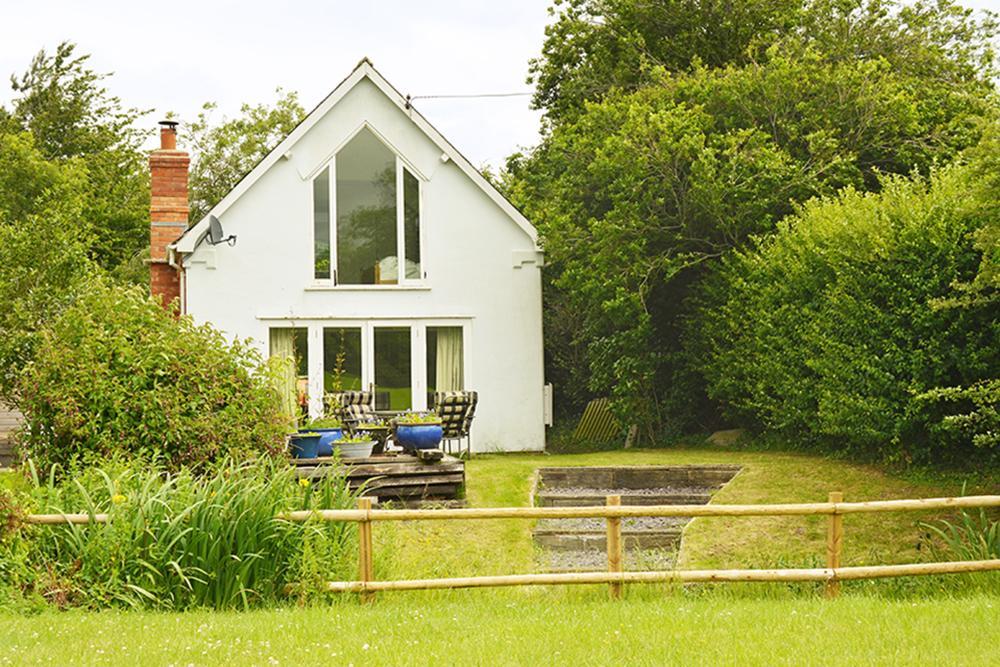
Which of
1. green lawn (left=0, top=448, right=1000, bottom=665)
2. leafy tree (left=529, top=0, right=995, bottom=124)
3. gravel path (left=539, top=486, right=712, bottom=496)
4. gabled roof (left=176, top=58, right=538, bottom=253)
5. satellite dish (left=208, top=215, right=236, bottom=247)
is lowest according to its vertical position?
green lawn (left=0, top=448, right=1000, bottom=665)

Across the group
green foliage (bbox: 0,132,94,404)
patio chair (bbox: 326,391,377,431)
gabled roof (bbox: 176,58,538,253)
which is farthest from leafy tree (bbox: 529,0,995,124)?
green foliage (bbox: 0,132,94,404)

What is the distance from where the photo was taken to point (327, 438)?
563 inches

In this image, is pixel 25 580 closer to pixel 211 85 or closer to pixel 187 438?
pixel 187 438

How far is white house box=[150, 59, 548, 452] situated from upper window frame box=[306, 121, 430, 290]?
2 centimetres

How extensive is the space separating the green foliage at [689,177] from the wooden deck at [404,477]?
5.97m

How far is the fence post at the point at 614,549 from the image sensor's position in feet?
29.1

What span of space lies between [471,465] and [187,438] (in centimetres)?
635

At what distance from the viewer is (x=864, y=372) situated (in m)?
14.3

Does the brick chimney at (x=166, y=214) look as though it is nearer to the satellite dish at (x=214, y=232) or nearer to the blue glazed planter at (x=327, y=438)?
the satellite dish at (x=214, y=232)

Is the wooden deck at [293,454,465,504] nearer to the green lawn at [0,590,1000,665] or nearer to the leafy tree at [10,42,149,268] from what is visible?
the green lawn at [0,590,1000,665]

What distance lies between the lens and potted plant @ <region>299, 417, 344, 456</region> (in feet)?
46.6

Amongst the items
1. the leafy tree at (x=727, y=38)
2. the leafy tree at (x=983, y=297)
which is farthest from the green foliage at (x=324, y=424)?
the leafy tree at (x=727, y=38)

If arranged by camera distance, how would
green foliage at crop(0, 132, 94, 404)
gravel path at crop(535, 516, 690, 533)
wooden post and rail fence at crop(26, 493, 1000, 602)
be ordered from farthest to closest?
green foliage at crop(0, 132, 94, 404) < gravel path at crop(535, 516, 690, 533) < wooden post and rail fence at crop(26, 493, 1000, 602)

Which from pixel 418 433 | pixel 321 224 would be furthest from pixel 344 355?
pixel 418 433
